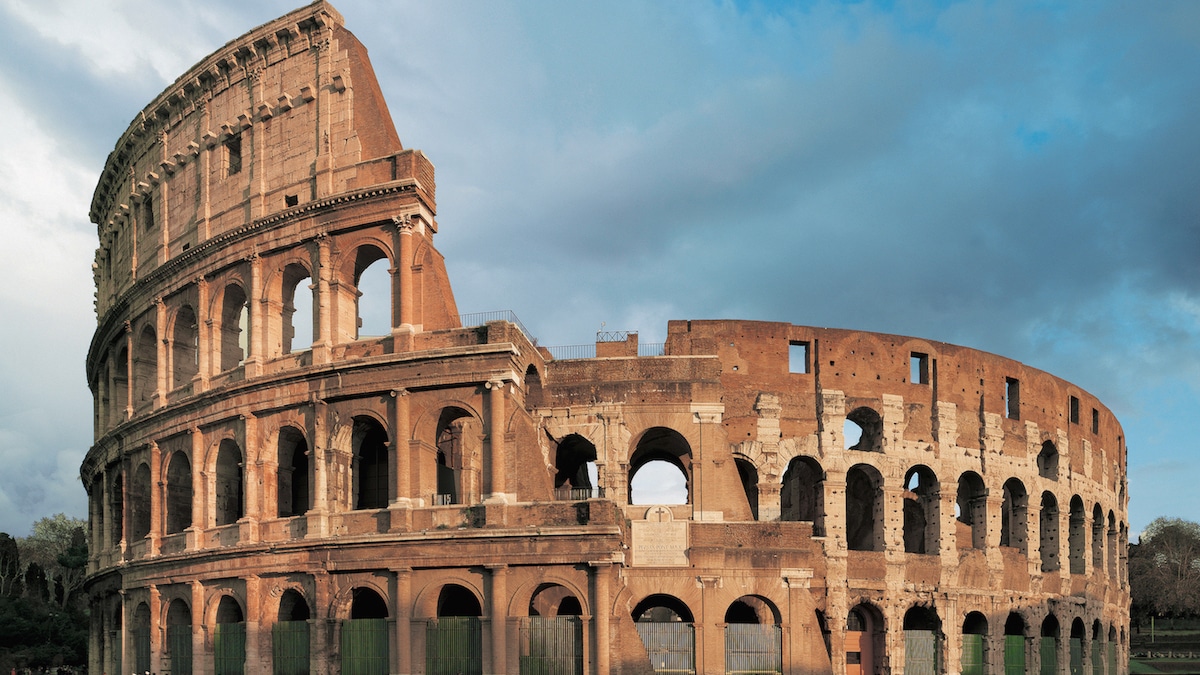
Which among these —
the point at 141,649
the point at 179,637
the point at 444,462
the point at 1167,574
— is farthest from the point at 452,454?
the point at 1167,574

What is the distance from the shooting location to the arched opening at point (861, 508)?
1460 inches

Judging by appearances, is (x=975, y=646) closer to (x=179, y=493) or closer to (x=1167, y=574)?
(x=179, y=493)

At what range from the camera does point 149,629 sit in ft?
115

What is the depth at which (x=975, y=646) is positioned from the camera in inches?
1467

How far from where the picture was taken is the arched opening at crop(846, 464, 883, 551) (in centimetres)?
3709

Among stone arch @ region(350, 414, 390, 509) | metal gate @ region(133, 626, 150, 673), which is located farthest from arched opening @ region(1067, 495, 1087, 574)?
metal gate @ region(133, 626, 150, 673)

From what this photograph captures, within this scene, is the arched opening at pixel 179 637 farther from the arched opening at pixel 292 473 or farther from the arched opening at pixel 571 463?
the arched opening at pixel 571 463

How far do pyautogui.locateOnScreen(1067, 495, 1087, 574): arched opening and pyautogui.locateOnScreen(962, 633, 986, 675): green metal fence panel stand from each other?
758cm

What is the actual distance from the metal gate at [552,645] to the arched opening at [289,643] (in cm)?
584

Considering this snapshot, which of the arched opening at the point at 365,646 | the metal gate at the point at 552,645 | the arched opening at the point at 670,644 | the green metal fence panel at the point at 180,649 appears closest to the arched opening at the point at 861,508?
the arched opening at the point at 670,644

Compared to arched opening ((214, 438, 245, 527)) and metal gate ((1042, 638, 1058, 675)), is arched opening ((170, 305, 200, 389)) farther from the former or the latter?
metal gate ((1042, 638, 1058, 675))

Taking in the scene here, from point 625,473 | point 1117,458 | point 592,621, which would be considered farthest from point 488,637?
point 1117,458

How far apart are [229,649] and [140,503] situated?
24.6 feet

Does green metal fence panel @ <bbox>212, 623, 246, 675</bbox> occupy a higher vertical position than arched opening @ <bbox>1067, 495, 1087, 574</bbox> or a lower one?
lower
